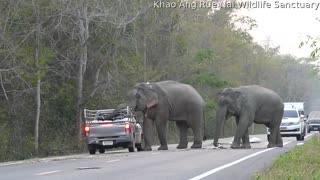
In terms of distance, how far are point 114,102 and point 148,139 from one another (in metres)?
10.1

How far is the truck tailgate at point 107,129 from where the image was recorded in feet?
102

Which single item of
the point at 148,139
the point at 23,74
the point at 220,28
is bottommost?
the point at 148,139

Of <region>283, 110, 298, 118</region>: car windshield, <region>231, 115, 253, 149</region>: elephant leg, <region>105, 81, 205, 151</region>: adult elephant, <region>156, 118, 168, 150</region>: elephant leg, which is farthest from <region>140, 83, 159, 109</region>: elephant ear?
<region>283, 110, 298, 118</region>: car windshield

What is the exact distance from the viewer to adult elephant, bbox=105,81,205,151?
33938 mm

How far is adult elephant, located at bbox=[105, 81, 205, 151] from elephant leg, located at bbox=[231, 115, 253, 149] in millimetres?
2525

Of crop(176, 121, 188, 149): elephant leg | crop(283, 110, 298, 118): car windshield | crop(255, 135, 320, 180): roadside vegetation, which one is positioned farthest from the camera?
crop(283, 110, 298, 118): car windshield

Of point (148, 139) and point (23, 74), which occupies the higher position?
point (23, 74)

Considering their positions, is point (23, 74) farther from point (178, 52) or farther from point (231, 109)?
point (178, 52)

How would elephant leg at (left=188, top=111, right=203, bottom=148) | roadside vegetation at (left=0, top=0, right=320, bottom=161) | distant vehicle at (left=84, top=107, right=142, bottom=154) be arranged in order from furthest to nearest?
elephant leg at (left=188, top=111, right=203, bottom=148), roadside vegetation at (left=0, top=0, right=320, bottom=161), distant vehicle at (left=84, top=107, right=142, bottom=154)

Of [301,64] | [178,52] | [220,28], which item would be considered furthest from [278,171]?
[301,64]

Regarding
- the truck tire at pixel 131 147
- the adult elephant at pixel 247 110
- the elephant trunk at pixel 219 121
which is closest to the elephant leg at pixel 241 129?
the adult elephant at pixel 247 110

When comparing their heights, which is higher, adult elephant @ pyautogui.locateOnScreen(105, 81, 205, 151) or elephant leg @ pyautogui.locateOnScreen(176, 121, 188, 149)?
adult elephant @ pyautogui.locateOnScreen(105, 81, 205, 151)

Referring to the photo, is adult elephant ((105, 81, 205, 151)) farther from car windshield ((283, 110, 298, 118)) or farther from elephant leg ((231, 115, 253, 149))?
car windshield ((283, 110, 298, 118))

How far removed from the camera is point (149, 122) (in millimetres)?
35312
